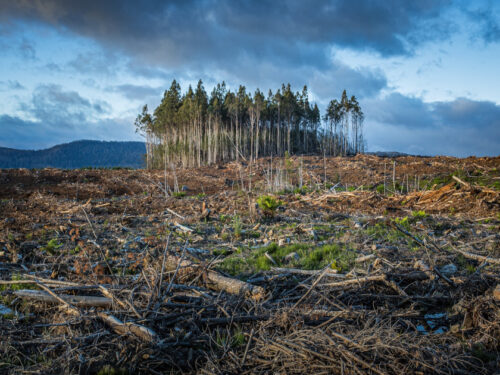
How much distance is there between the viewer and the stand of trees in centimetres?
4194

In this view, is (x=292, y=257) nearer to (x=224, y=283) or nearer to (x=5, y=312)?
(x=224, y=283)

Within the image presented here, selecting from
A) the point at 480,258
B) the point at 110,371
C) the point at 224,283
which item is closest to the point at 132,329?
the point at 110,371

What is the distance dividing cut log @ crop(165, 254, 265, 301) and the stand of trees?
33.1 meters

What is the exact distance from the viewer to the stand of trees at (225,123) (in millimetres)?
41938

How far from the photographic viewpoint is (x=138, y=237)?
6238 millimetres

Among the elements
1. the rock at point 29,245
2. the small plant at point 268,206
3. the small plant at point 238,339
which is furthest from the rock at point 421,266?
the rock at point 29,245

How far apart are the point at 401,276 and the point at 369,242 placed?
79.1 inches

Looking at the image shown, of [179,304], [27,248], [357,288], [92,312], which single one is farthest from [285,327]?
[27,248]

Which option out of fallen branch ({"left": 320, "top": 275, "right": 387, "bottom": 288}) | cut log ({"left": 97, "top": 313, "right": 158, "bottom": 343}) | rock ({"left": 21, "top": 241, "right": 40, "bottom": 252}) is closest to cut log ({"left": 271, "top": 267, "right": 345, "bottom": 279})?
fallen branch ({"left": 320, "top": 275, "right": 387, "bottom": 288})

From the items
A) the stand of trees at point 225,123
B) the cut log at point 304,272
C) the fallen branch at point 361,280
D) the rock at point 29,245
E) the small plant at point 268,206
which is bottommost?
the rock at point 29,245

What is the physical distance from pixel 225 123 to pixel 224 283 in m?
45.8

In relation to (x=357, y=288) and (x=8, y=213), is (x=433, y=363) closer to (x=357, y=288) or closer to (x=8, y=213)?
(x=357, y=288)

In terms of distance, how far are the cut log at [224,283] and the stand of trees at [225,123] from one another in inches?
1303

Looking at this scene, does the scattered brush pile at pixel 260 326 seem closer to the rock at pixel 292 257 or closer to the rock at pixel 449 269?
the rock at pixel 449 269
